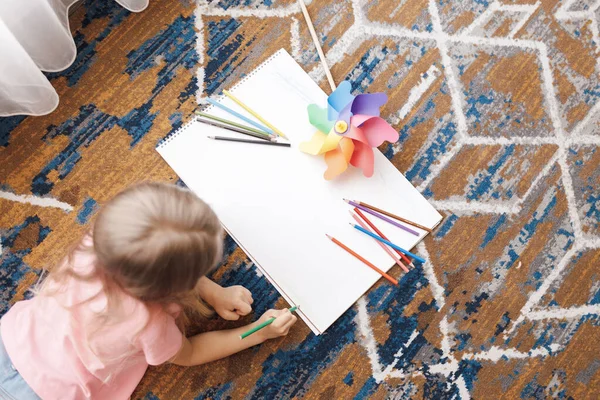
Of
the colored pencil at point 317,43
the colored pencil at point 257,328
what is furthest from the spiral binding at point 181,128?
the colored pencil at point 257,328

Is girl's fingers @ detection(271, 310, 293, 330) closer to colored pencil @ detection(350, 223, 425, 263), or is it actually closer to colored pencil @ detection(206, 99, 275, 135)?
colored pencil @ detection(350, 223, 425, 263)

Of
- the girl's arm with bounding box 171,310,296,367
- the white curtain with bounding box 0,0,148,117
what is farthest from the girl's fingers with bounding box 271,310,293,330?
the white curtain with bounding box 0,0,148,117

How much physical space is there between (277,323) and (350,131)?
1.11ft

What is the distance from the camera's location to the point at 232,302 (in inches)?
35.9

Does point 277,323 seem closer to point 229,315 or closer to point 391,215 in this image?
point 229,315

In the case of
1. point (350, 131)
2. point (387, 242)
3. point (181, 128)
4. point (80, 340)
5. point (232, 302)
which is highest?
point (350, 131)

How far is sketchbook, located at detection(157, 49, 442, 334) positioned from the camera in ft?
3.06

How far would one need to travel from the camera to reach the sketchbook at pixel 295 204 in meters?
0.93

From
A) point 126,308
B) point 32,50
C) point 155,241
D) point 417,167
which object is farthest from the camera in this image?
point 417,167

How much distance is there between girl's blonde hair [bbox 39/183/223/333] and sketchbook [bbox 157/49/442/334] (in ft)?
0.86

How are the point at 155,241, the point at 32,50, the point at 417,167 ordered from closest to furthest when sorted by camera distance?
the point at 155,241, the point at 32,50, the point at 417,167

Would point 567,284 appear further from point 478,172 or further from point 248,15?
point 248,15

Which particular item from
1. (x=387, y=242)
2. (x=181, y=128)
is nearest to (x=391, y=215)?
(x=387, y=242)

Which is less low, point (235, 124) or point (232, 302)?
point (235, 124)
